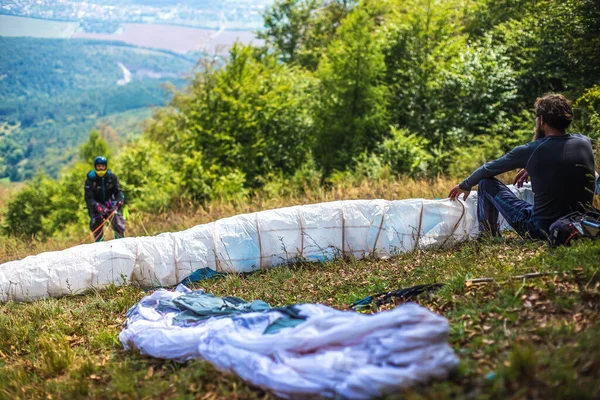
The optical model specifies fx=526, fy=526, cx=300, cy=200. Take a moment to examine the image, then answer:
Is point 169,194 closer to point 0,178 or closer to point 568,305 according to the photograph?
point 568,305

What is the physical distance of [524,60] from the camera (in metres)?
17.1

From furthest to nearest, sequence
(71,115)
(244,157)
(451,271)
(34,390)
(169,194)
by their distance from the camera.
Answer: (71,115) < (244,157) < (169,194) < (451,271) < (34,390)

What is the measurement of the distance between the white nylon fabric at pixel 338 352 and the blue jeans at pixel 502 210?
294 centimetres

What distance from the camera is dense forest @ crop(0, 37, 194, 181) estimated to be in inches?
3428

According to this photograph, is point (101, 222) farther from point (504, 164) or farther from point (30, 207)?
point (30, 207)

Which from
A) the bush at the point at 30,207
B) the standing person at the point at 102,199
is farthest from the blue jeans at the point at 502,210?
the bush at the point at 30,207

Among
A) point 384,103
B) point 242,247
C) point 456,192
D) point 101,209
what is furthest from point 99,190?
point 384,103

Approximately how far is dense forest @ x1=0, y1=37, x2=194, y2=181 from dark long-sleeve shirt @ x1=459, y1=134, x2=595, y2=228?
59544 millimetres

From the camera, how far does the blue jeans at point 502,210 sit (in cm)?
582

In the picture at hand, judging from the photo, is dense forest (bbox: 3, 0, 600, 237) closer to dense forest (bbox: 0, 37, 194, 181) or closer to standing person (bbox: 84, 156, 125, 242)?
standing person (bbox: 84, 156, 125, 242)

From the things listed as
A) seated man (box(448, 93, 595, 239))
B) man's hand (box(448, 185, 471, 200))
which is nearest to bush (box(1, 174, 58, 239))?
man's hand (box(448, 185, 471, 200))

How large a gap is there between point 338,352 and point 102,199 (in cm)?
842

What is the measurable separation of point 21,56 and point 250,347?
247 ft

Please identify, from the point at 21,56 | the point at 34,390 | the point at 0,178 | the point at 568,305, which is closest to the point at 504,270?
the point at 568,305
